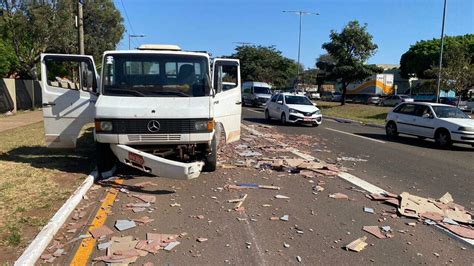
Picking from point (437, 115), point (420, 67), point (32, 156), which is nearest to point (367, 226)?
point (32, 156)

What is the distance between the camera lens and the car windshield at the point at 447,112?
53.2 feet

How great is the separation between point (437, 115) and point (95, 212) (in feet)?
44.1

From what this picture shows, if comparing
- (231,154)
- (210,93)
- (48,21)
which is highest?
(48,21)

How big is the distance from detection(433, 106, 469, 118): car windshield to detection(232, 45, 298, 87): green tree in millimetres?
66113

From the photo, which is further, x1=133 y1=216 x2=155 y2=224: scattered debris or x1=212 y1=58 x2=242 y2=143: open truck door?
x1=212 y1=58 x2=242 y2=143: open truck door

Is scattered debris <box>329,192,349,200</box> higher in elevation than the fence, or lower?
lower

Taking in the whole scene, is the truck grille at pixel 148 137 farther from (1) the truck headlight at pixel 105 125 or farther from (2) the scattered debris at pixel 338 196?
(2) the scattered debris at pixel 338 196

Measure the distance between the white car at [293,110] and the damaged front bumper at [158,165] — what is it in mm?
14921

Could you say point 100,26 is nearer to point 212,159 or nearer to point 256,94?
point 256,94

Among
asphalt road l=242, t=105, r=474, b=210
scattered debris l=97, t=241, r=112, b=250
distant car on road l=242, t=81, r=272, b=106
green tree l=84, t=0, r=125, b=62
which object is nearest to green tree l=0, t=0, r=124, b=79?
green tree l=84, t=0, r=125, b=62

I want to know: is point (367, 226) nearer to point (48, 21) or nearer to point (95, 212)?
point (95, 212)

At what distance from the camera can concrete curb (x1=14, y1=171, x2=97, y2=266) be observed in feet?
14.9

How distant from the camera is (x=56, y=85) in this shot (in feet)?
30.5

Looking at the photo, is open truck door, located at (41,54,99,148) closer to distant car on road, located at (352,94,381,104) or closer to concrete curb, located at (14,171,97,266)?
concrete curb, located at (14,171,97,266)
